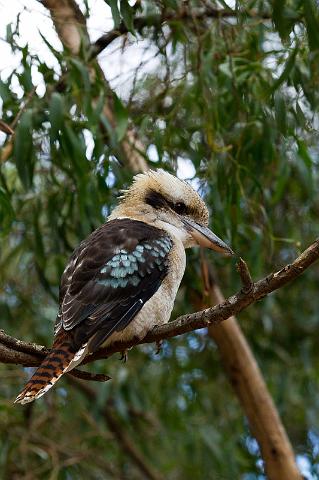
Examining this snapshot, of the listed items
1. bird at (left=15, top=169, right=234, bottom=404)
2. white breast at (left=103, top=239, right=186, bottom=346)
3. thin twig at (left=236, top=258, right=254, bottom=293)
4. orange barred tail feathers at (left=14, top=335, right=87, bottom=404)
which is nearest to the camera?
thin twig at (left=236, top=258, right=254, bottom=293)

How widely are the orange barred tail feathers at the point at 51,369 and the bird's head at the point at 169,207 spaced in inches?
26.3

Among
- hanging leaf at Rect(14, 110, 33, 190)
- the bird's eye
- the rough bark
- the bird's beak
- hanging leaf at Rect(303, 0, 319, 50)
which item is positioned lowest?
the rough bark

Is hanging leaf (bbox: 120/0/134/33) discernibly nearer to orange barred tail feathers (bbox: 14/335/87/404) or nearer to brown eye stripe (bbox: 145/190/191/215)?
brown eye stripe (bbox: 145/190/191/215)

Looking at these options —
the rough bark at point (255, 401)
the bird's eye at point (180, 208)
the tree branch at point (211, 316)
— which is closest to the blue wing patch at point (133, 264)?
the tree branch at point (211, 316)

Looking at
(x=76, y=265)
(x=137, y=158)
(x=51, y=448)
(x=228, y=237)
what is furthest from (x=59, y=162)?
(x=51, y=448)

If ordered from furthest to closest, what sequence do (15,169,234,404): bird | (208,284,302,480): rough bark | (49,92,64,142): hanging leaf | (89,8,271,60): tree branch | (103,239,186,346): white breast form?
(208,284,302,480): rough bark → (89,8,271,60): tree branch → (49,92,64,142): hanging leaf → (103,239,186,346): white breast → (15,169,234,404): bird

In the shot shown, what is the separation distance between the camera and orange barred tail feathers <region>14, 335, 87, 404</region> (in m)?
1.99

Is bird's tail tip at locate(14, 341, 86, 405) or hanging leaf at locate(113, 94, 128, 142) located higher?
hanging leaf at locate(113, 94, 128, 142)

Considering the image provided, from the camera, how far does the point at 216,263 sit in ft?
12.0

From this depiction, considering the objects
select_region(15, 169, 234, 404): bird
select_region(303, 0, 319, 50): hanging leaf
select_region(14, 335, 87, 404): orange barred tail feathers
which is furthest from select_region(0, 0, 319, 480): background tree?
select_region(14, 335, 87, 404): orange barred tail feathers

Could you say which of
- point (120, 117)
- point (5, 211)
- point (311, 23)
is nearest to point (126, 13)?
point (120, 117)

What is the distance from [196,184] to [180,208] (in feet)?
Result: 1.33

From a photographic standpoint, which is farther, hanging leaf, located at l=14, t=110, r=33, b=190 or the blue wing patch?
hanging leaf, located at l=14, t=110, r=33, b=190

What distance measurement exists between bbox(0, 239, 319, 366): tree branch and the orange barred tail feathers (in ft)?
0.13
